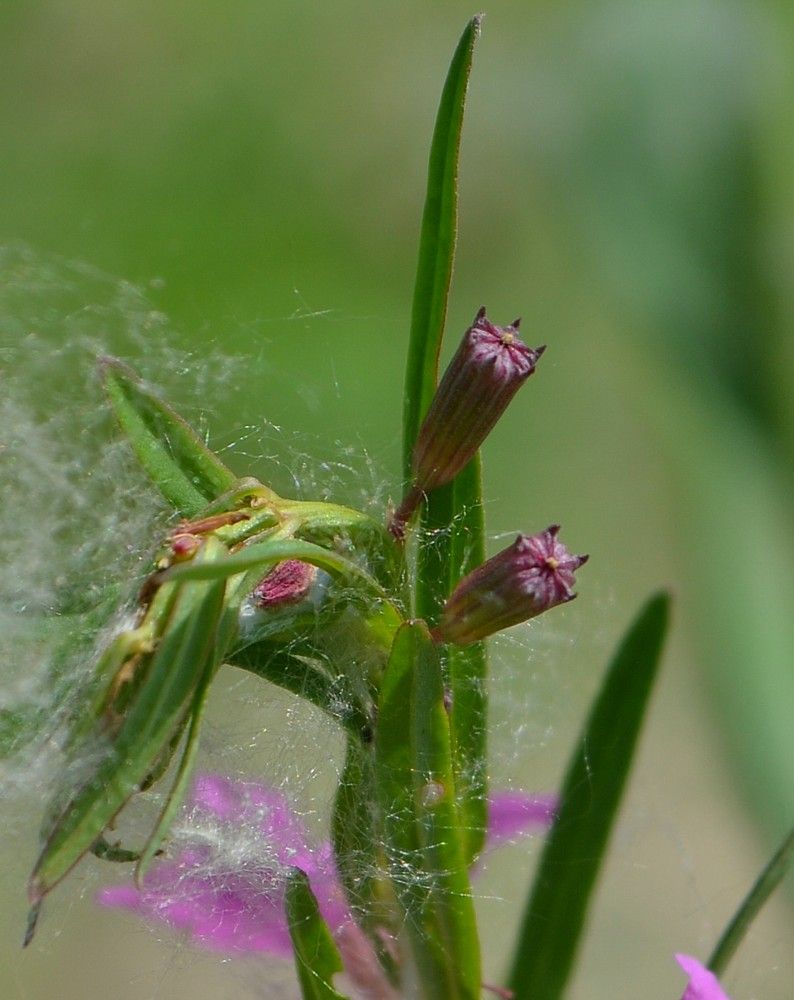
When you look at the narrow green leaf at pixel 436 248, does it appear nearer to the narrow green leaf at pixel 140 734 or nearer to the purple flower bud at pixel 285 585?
the purple flower bud at pixel 285 585

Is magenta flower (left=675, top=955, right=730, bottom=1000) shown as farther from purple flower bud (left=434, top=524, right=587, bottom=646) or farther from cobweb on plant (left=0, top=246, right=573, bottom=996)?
purple flower bud (left=434, top=524, right=587, bottom=646)

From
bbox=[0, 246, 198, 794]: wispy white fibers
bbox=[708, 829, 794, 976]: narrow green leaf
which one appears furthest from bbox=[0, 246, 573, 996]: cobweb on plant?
A: bbox=[708, 829, 794, 976]: narrow green leaf

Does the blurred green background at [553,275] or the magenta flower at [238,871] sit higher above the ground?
the blurred green background at [553,275]

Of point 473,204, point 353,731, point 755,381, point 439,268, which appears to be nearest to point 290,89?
point 473,204

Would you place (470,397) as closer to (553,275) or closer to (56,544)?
(56,544)

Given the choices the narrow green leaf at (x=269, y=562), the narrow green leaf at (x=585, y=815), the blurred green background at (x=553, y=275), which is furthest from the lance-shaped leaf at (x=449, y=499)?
the blurred green background at (x=553, y=275)
